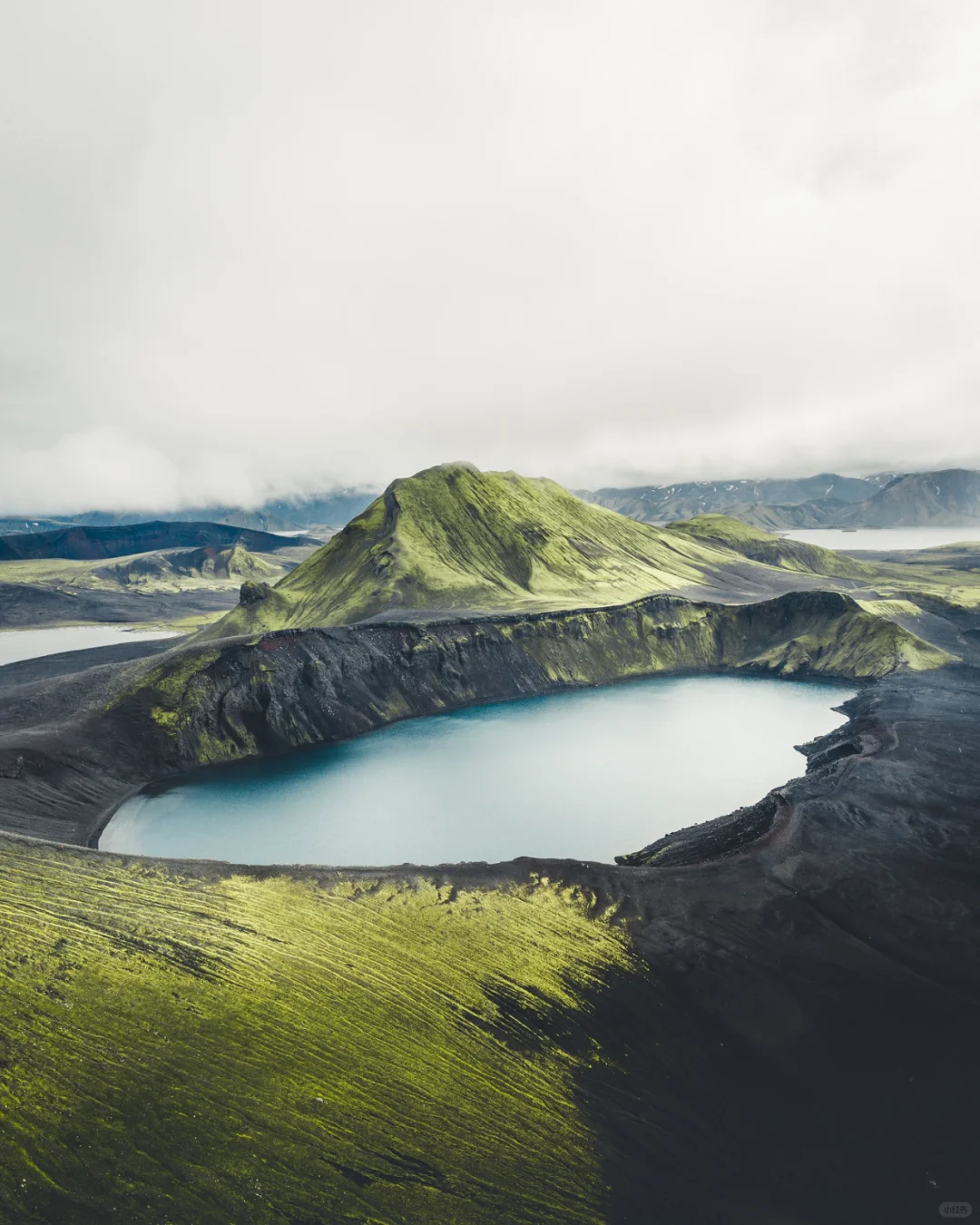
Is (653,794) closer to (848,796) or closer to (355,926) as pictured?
(848,796)

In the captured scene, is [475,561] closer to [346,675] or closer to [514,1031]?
[346,675]

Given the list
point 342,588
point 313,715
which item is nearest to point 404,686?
point 313,715

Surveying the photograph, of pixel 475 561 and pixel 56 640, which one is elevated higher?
pixel 475 561

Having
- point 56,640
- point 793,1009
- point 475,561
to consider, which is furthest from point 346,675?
point 56,640

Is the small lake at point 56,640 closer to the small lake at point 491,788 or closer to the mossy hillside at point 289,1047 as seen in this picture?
the small lake at point 491,788

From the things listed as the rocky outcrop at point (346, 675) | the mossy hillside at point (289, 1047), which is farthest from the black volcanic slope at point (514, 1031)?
the rocky outcrop at point (346, 675)

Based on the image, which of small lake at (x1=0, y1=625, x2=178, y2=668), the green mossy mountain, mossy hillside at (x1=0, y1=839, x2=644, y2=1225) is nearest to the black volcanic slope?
mossy hillside at (x1=0, y1=839, x2=644, y2=1225)
